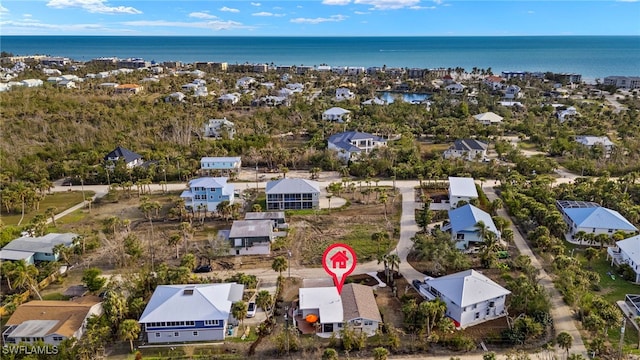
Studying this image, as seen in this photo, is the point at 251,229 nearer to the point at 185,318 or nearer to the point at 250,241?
the point at 250,241

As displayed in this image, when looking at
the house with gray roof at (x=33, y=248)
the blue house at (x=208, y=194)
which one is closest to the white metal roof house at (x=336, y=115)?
the blue house at (x=208, y=194)

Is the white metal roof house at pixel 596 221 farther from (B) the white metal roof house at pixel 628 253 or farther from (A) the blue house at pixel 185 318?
(A) the blue house at pixel 185 318

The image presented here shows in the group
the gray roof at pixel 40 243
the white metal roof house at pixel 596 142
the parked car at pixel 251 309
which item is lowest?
the parked car at pixel 251 309

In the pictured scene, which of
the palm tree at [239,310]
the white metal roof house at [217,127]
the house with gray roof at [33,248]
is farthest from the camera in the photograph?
the white metal roof house at [217,127]

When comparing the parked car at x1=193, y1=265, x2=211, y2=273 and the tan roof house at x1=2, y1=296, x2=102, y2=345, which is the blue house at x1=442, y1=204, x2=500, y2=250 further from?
the tan roof house at x1=2, y1=296, x2=102, y2=345

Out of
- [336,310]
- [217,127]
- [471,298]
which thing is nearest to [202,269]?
[336,310]

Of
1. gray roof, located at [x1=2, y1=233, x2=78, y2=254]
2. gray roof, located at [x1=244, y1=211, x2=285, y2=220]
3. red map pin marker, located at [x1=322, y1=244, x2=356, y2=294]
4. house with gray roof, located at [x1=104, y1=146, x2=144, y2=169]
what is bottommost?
red map pin marker, located at [x1=322, y1=244, x2=356, y2=294]

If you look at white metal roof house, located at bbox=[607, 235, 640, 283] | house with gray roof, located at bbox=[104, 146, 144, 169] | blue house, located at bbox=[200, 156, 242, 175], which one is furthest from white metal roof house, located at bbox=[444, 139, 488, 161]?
house with gray roof, located at bbox=[104, 146, 144, 169]
